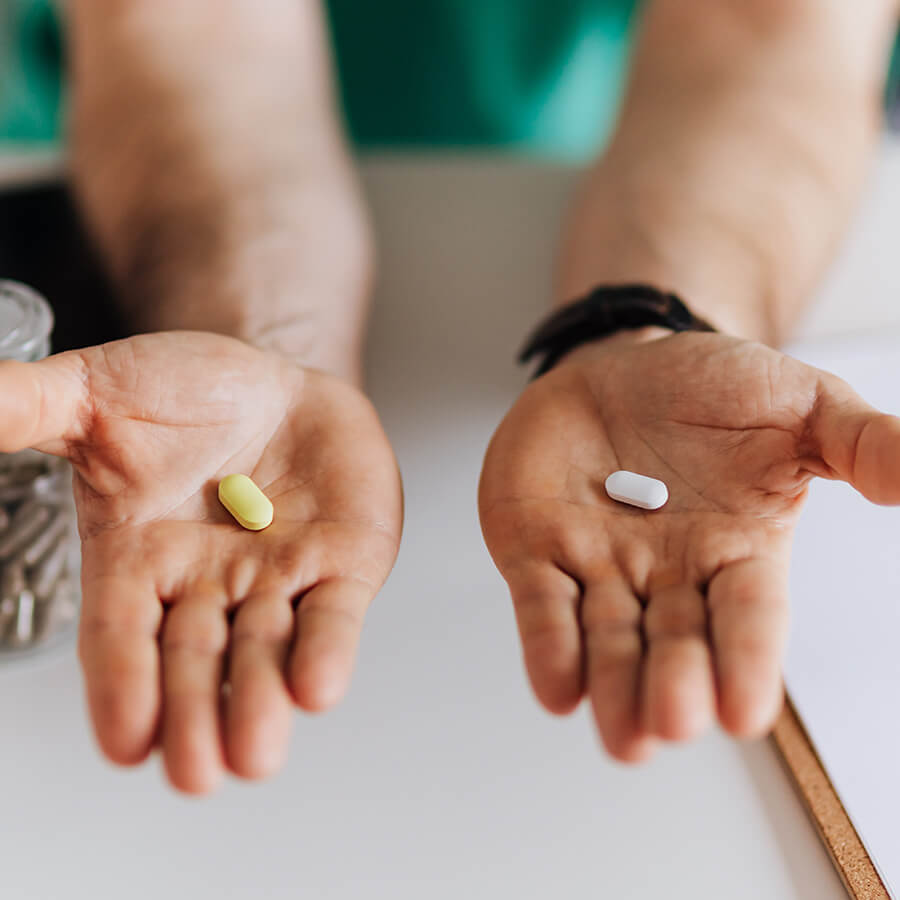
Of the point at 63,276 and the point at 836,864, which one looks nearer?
the point at 836,864

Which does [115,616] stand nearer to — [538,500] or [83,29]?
[538,500]

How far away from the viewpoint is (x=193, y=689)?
37 cm

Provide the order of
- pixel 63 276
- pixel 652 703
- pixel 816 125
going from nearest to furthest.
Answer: pixel 652 703
pixel 63 276
pixel 816 125

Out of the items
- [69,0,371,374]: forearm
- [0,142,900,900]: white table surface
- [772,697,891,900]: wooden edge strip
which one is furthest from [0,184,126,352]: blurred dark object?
[772,697,891,900]: wooden edge strip

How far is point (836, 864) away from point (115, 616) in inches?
13.9

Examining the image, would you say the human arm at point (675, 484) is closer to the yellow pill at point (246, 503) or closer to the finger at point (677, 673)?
the finger at point (677, 673)

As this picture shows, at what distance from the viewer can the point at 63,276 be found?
2.40 feet

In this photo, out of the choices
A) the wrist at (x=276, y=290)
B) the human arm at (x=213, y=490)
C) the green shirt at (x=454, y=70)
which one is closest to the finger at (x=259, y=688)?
the human arm at (x=213, y=490)

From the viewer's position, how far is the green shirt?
3.66 ft

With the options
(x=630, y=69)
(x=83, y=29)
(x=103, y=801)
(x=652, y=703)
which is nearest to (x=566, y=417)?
(x=652, y=703)

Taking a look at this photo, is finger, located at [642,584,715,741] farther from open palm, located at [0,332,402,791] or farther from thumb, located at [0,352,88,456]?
thumb, located at [0,352,88,456]

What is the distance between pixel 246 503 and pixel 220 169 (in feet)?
1.47

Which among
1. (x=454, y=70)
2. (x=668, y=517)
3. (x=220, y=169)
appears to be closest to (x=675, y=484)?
(x=668, y=517)

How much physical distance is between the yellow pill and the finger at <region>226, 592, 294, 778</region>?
0.04m
